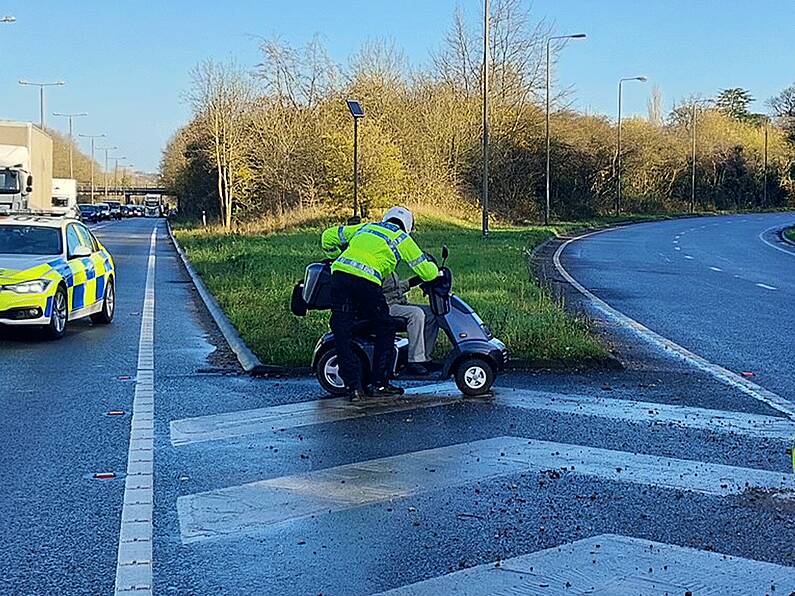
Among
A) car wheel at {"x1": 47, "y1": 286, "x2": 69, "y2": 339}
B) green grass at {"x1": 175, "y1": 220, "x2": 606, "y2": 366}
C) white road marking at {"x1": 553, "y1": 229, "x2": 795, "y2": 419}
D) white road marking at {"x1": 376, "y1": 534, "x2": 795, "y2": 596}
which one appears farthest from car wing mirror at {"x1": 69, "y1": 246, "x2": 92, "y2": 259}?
white road marking at {"x1": 376, "y1": 534, "x2": 795, "y2": 596}

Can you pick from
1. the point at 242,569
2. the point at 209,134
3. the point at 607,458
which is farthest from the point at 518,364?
the point at 209,134

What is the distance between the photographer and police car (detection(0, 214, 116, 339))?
12.8 meters

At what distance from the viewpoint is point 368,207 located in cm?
4384

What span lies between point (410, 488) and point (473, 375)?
297cm

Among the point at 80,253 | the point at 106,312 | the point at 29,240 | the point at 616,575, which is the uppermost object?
the point at 29,240

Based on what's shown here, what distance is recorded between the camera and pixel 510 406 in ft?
28.9

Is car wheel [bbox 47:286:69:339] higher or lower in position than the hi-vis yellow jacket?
lower

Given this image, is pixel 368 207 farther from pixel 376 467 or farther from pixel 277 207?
pixel 376 467

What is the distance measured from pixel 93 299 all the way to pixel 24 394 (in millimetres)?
5185

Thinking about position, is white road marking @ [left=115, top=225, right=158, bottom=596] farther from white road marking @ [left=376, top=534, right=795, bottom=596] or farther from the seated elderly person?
the seated elderly person

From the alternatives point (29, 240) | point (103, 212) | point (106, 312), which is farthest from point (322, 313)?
point (103, 212)

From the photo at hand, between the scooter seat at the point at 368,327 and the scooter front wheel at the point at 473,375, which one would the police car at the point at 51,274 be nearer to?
the scooter seat at the point at 368,327

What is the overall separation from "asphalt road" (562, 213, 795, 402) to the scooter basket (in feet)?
13.2

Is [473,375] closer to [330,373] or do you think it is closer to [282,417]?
[330,373]
